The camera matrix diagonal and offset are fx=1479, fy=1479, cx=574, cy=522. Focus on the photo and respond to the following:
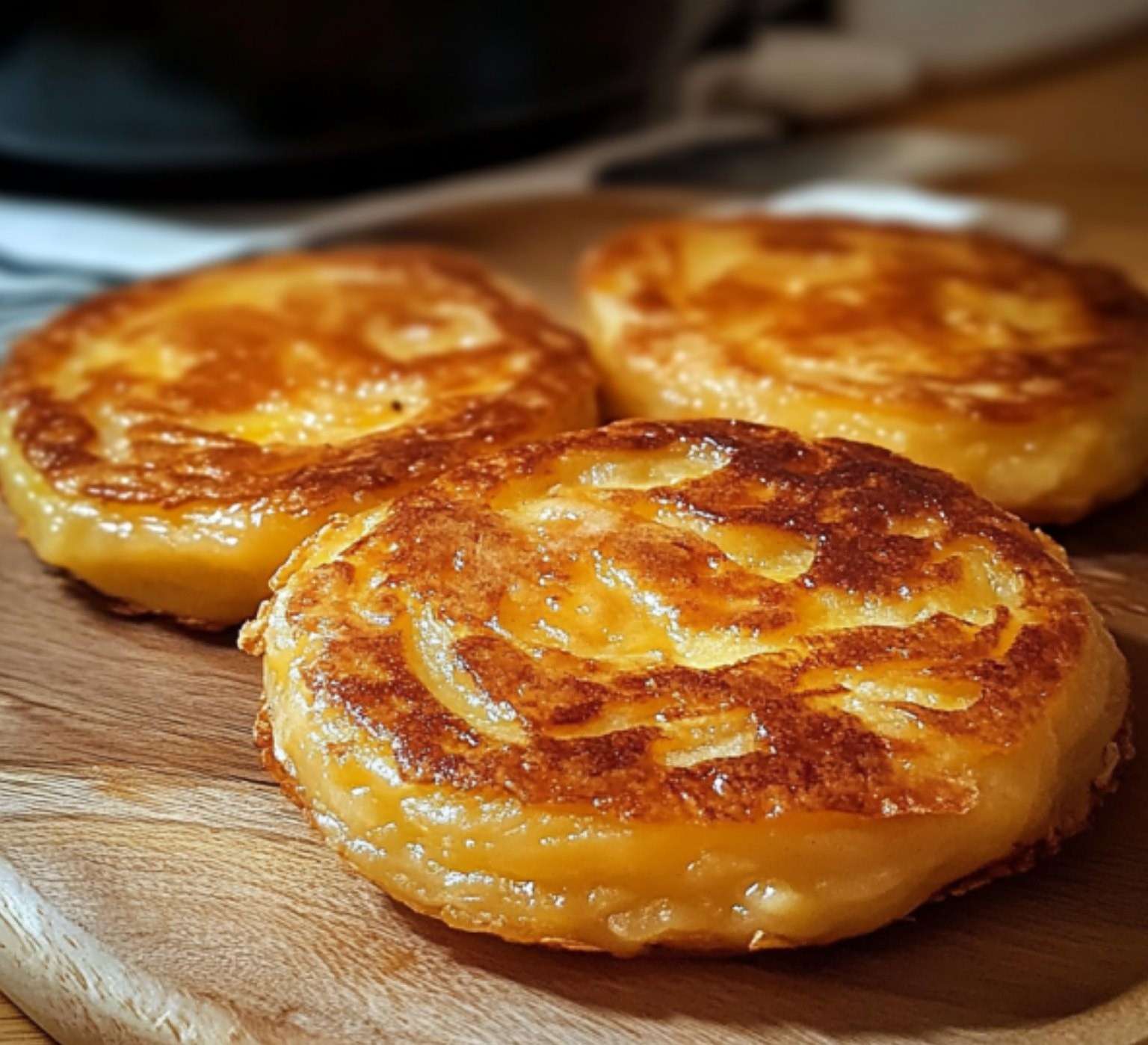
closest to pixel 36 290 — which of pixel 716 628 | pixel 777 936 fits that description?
pixel 716 628

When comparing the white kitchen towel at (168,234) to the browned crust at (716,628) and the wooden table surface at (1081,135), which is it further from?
the browned crust at (716,628)

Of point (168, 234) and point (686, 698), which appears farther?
point (168, 234)

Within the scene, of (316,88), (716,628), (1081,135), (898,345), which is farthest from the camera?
(1081,135)

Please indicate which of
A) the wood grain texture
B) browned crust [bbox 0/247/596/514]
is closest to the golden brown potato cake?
browned crust [bbox 0/247/596/514]

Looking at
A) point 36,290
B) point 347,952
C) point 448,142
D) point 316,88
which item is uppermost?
point 316,88

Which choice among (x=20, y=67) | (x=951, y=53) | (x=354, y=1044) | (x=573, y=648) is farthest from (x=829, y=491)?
(x=951, y=53)

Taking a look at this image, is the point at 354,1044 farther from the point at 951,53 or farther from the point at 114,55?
the point at 951,53

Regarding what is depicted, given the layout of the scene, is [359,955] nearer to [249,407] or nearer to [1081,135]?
[249,407]
